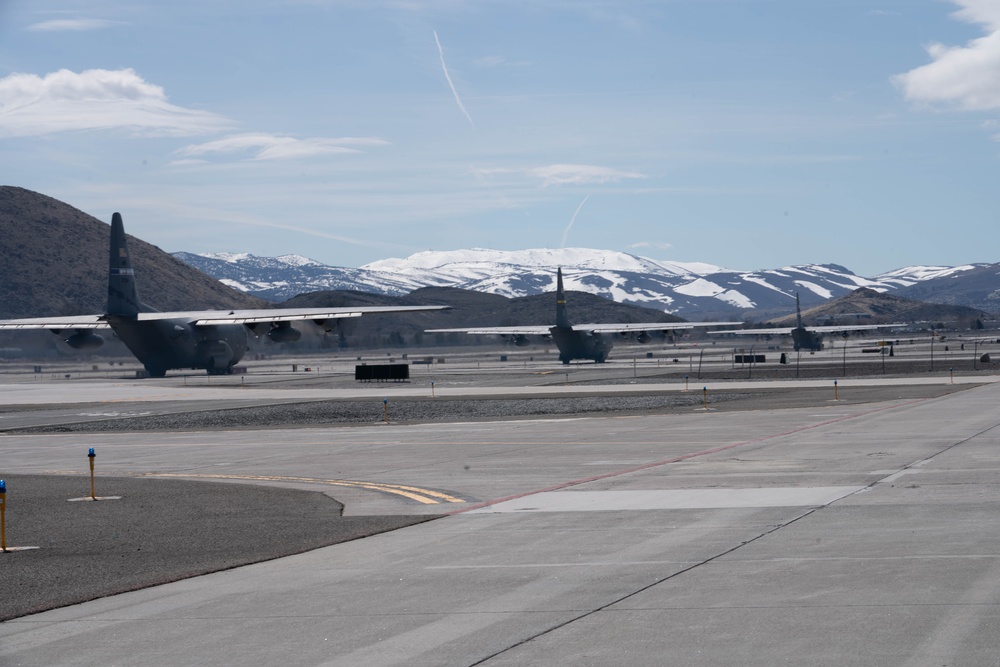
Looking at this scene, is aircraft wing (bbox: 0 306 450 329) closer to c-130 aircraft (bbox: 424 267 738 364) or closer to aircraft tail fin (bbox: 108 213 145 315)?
aircraft tail fin (bbox: 108 213 145 315)

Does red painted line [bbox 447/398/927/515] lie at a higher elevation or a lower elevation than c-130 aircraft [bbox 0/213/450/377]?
lower

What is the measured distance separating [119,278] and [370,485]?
2457 inches

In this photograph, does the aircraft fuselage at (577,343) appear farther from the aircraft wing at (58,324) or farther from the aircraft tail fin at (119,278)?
the aircraft wing at (58,324)

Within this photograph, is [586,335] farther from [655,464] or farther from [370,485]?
[370,485]

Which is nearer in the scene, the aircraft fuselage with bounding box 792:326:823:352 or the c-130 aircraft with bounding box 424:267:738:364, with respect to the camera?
the c-130 aircraft with bounding box 424:267:738:364

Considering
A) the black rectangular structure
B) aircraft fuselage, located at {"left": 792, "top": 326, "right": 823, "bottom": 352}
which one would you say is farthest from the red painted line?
aircraft fuselage, located at {"left": 792, "top": 326, "right": 823, "bottom": 352}

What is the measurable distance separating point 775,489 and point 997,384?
42461 mm

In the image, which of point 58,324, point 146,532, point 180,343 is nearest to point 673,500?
point 146,532

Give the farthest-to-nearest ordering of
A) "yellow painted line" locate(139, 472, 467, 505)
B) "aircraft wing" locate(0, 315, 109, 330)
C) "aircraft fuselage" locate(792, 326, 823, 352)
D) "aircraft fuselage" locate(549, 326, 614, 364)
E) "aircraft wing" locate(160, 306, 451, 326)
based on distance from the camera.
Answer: "aircraft fuselage" locate(792, 326, 823, 352), "aircraft fuselage" locate(549, 326, 614, 364), "aircraft wing" locate(0, 315, 109, 330), "aircraft wing" locate(160, 306, 451, 326), "yellow painted line" locate(139, 472, 467, 505)

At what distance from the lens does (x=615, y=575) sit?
1252 centimetres

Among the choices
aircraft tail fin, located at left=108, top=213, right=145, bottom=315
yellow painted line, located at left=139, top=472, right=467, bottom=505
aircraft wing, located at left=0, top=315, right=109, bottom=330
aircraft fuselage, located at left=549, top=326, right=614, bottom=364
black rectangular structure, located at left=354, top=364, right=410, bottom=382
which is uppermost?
aircraft tail fin, located at left=108, top=213, right=145, bottom=315

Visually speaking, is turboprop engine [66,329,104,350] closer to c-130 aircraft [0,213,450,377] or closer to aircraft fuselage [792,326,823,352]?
c-130 aircraft [0,213,450,377]

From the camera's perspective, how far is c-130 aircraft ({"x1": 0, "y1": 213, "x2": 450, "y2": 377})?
79.8 meters

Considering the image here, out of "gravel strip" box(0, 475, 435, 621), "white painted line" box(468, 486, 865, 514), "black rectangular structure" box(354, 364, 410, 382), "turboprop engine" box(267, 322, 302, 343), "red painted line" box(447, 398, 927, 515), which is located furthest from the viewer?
"black rectangular structure" box(354, 364, 410, 382)
